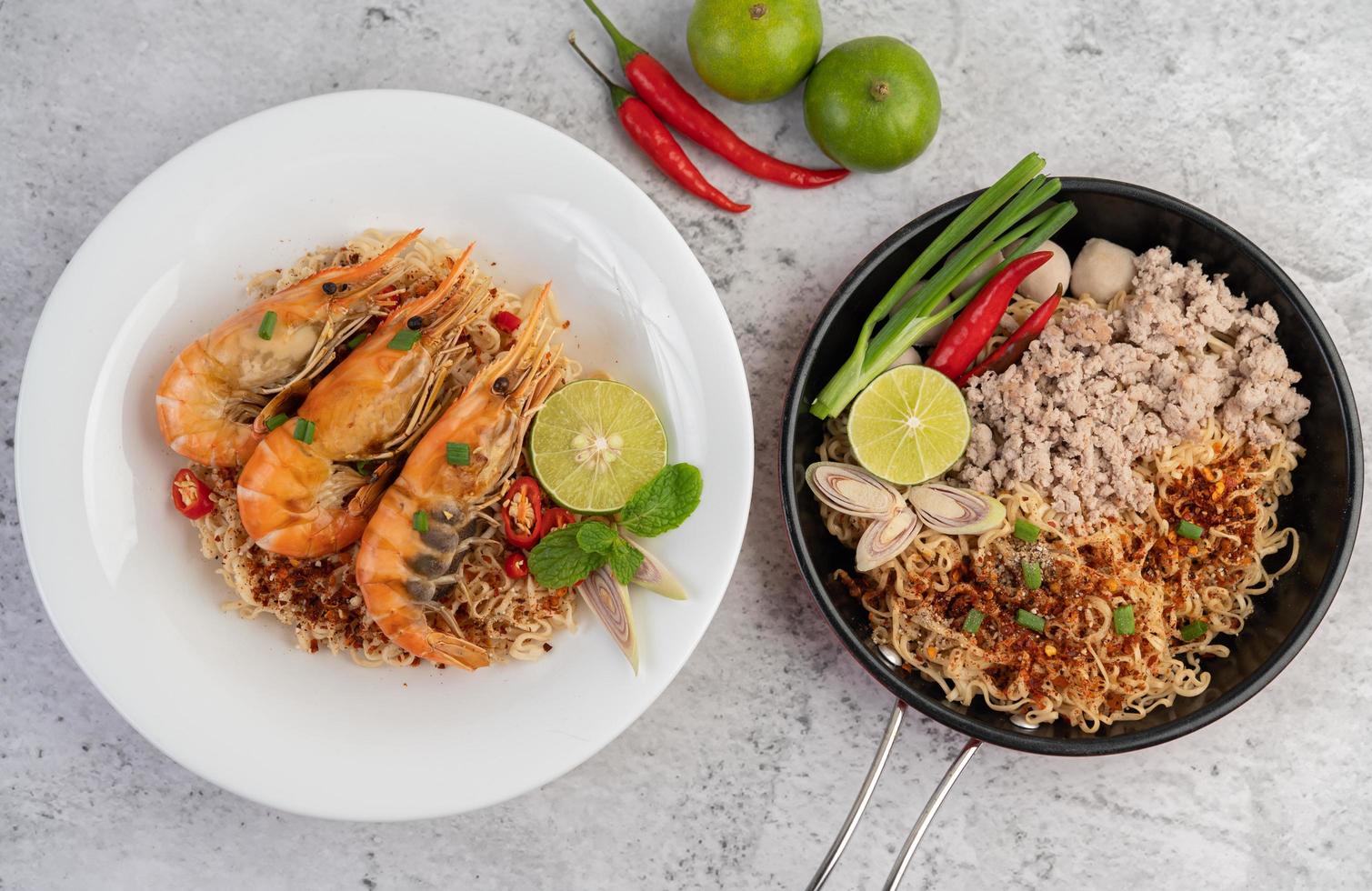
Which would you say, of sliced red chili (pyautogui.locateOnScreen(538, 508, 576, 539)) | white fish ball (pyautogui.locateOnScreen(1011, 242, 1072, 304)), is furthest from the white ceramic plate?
white fish ball (pyautogui.locateOnScreen(1011, 242, 1072, 304))

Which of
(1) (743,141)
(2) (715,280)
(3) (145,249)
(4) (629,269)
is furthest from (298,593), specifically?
(1) (743,141)

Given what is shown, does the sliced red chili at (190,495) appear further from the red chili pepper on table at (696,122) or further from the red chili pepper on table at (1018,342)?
the red chili pepper on table at (1018,342)

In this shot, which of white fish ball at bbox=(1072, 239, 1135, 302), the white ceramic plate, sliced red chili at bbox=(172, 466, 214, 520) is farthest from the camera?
white fish ball at bbox=(1072, 239, 1135, 302)

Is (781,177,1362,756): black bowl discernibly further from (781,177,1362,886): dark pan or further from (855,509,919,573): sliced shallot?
(855,509,919,573): sliced shallot

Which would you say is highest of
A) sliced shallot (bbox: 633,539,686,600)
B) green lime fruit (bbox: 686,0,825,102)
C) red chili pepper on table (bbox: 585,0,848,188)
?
green lime fruit (bbox: 686,0,825,102)

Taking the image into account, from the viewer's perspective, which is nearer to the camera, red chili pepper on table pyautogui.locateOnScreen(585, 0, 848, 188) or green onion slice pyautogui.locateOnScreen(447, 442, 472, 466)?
green onion slice pyautogui.locateOnScreen(447, 442, 472, 466)

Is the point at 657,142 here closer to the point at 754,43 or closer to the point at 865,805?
the point at 754,43
